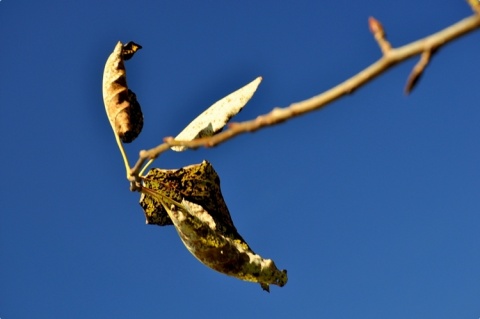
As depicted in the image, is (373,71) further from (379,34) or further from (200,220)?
(200,220)

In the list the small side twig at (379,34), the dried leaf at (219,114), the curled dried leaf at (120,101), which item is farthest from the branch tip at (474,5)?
the curled dried leaf at (120,101)

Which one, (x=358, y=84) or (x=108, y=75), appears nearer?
(x=358, y=84)

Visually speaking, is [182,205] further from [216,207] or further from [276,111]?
[276,111]

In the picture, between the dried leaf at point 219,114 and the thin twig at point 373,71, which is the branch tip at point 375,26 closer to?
the thin twig at point 373,71

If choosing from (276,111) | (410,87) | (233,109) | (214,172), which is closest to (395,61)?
(410,87)

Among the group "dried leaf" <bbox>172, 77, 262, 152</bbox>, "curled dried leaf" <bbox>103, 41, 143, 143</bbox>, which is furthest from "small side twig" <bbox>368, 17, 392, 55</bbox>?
"curled dried leaf" <bbox>103, 41, 143, 143</bbox>

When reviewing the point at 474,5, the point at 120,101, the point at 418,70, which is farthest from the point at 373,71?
the point at 120,101
